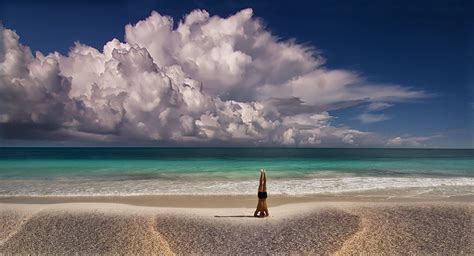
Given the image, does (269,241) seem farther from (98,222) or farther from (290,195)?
(290,195)

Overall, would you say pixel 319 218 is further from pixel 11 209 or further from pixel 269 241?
pixel 11 209

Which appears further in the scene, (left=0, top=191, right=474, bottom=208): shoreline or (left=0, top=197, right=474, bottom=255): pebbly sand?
(left=0, top=191, right=474, bottom=208): shoreline

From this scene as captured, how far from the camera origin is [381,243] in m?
7.66

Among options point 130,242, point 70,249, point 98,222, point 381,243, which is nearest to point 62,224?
point 98,222

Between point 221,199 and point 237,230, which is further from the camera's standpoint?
point 221,199

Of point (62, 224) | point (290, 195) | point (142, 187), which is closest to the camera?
point (62, 224)

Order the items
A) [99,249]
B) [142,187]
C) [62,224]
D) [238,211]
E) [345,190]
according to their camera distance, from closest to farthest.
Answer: [99,249] < [62,224] < [238,211] < [345,190] < [142,187]

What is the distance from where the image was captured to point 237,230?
8672mm

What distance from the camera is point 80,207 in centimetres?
1150

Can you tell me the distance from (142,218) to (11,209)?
212 inches

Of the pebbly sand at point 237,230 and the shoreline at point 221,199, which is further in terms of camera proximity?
the shoreline at point 221,199

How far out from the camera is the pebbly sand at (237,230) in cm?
745

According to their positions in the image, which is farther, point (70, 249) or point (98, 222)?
point (98, 222)

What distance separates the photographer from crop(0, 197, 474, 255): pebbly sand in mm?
7445
